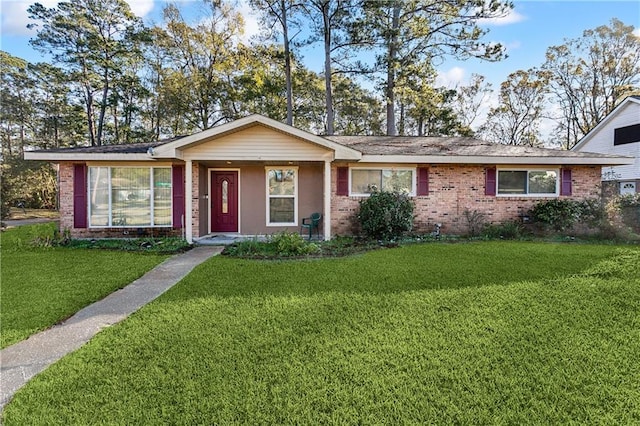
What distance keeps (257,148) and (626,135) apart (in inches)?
817

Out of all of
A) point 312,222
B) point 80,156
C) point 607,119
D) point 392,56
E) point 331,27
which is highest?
point 331,27

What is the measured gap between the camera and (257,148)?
9367 millimetres

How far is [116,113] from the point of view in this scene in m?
26.6

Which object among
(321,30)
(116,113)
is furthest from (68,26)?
(321,30)

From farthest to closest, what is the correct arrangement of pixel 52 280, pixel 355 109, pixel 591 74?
pixel 591 74 → pixel 355 109 → pixel 52 280

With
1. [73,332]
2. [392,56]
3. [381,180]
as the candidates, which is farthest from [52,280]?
[392,56]

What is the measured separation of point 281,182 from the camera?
1090 centimetres

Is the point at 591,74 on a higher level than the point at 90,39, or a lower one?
lower

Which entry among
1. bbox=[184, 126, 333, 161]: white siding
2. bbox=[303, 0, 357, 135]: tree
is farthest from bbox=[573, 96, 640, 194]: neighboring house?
bbox=[184, 126, 333, 161]: white siding

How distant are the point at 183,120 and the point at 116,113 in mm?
6316

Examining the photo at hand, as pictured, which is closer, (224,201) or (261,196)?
(261,196)

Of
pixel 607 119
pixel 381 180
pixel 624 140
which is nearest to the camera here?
pixel 381 180

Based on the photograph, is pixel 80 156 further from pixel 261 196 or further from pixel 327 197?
pixel 327 197

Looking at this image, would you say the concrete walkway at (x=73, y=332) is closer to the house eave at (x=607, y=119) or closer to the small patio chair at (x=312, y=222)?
the small patio chair at (x=312, y=222)
